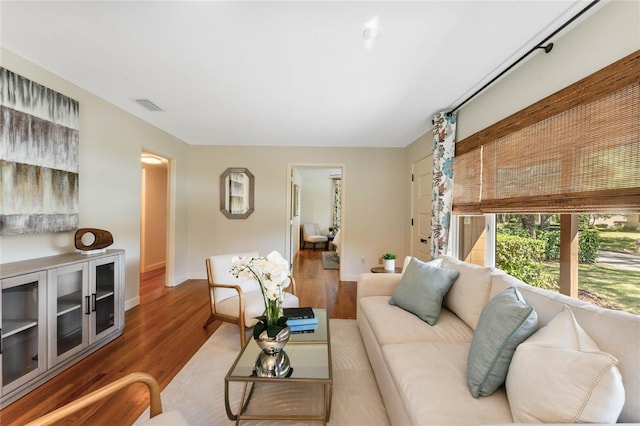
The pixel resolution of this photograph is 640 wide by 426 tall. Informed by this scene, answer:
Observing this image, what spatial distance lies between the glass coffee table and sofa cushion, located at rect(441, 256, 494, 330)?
987mm

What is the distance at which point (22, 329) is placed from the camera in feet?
5.39

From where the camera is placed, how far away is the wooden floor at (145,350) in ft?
5.08

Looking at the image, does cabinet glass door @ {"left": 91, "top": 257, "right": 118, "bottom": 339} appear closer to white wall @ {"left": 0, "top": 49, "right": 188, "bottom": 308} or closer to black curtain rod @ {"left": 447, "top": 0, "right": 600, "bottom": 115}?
white wall @ {"left": 0, "top": 49, "right": 188, "bottom": 308}

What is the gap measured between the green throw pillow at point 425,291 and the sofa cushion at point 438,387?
0.32 metres

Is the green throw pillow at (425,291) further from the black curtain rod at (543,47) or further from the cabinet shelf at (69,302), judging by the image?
the cabinet shelf at (69,302)

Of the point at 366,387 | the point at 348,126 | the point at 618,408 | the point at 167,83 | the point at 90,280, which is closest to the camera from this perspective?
the point at 618,408

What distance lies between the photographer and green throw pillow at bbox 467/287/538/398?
1089 millimetres

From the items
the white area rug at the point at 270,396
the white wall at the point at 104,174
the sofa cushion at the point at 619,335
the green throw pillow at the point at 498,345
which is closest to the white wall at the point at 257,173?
the white wall at the point at 104,174

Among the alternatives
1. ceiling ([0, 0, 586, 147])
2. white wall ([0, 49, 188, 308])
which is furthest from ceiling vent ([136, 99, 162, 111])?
white wall ([0, 49, 188, 308])

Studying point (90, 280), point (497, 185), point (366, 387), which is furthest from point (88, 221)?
point (497, 185)

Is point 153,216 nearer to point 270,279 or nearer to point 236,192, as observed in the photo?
point 236,192

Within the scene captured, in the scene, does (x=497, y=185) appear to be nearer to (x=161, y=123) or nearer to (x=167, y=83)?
(x=167, y=83)

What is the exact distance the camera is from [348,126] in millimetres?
3428

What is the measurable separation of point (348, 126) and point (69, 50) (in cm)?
275
